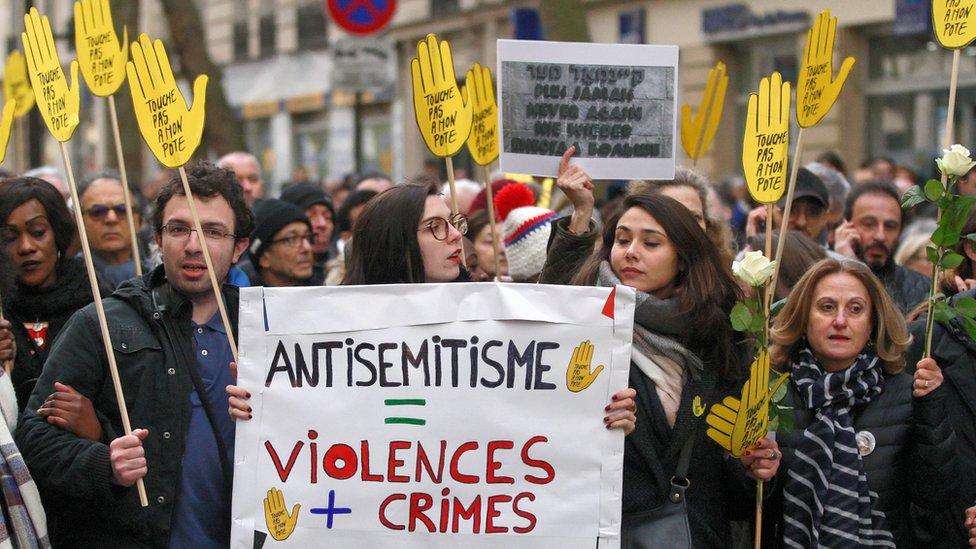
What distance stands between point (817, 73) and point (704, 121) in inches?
92.8

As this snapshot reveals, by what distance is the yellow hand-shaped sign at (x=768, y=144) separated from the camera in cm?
430

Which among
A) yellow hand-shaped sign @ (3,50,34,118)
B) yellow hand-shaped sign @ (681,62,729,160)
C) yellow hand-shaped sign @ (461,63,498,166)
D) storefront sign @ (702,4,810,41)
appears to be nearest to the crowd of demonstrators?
yellow hand-shaped sign @ (461,63,498,166)

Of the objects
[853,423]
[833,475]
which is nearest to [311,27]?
[853,423]

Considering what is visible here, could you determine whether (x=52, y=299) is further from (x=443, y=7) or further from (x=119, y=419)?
(x=443, y=7)

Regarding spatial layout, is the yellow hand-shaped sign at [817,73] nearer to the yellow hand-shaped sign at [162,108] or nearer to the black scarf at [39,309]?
the yellow hand-shaped sign at [162,108]

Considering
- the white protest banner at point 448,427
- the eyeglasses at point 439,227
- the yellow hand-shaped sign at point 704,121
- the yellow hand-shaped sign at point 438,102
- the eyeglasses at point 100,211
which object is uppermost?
the yellow hand-shaped sign at point 438,102

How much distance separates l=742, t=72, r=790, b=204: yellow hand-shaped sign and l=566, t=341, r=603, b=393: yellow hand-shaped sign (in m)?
0.75

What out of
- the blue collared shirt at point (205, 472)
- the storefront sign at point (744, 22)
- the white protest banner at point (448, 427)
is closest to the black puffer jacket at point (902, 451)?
the white protest banner at point (448, 427)

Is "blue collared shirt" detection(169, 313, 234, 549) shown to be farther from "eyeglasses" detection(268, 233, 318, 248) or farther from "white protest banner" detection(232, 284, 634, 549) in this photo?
"eyeglasses" detection(268, 233, 318, 248)

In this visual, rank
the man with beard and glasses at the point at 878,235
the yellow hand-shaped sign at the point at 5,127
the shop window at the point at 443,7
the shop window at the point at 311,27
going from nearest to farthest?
the yellow hand-shaped sign at the point at 5,127
the man with beard and glasses at the point at 878,235
the shop window at the point at 443,7
the shop window at the point at 311,27

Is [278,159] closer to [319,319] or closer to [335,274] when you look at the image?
[335,274]

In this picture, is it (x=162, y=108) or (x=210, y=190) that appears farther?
(x=162, y=108)

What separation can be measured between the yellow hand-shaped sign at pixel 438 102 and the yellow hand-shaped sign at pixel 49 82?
3.70ft

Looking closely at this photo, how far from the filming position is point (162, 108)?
14.2 ft
